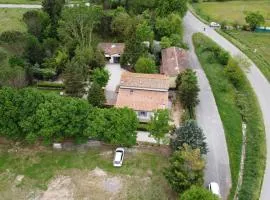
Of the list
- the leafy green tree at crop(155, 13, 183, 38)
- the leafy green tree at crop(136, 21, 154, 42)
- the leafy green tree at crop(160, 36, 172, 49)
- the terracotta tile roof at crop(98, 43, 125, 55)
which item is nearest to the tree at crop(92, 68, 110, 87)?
the terracotta tile roof at crop(98, 43, 125, 55)

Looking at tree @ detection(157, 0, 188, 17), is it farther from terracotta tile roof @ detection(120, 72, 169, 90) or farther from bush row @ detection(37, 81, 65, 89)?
bush row @ detection(37, 81, 65, 89)

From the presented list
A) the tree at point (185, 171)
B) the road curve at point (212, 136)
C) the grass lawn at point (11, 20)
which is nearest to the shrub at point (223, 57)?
the road curve at point (212, 136)

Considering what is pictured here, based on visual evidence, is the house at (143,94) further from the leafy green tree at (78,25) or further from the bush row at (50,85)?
the leafy green tree at (78,25)

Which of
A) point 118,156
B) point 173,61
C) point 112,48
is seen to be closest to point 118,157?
point 118,156

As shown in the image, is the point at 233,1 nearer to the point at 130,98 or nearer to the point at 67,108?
the point at 130,98

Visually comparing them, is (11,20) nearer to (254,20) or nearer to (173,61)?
(173,61)
